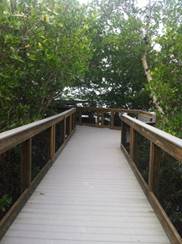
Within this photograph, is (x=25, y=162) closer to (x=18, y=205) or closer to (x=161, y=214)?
(x=18, y=205)

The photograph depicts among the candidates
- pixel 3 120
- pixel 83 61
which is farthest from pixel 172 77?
pixel 3 120

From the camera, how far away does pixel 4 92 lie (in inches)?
268

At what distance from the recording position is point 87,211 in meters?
4.61

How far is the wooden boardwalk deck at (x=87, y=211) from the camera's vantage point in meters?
3.79

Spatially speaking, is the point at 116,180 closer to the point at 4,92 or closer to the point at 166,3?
the point at 4,92

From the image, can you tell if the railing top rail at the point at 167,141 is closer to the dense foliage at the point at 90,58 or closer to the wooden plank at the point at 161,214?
the wooden plank at the point at 161,214

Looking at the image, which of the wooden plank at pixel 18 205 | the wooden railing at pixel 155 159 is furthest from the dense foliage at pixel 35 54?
the wooden railing at pixel 155 159

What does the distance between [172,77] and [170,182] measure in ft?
15.1

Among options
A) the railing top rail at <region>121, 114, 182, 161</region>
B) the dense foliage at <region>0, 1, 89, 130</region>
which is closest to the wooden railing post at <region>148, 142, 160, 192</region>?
the railing top rail at <region>121, 114, 182, 161</region>

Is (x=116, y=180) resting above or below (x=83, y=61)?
below

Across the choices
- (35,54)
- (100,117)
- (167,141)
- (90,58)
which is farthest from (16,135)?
(100,117)

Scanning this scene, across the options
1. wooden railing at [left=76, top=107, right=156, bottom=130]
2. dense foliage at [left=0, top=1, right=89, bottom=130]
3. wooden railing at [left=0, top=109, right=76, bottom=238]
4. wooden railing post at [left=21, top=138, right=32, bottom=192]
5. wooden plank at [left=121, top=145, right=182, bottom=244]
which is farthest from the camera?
wooden railing at [left=76, top=107, right=156, bottom=130]

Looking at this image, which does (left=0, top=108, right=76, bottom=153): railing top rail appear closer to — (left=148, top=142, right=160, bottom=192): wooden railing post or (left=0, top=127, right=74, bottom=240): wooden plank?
(left=0, top=127, right=74, bottom=240): wooden plank

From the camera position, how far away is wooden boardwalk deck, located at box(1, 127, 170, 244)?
3.79m
